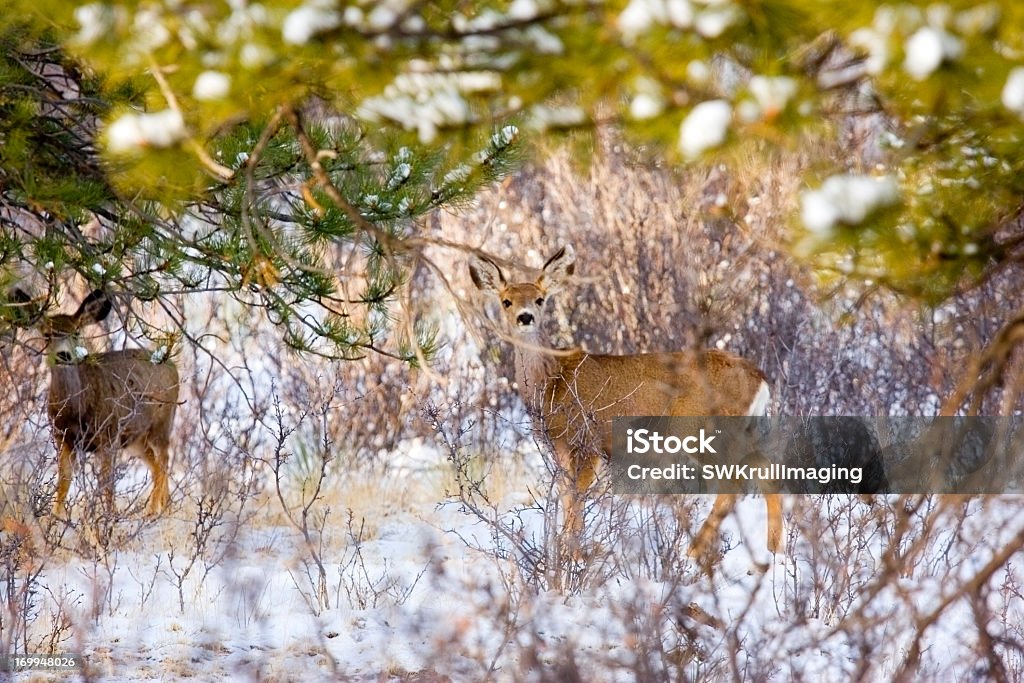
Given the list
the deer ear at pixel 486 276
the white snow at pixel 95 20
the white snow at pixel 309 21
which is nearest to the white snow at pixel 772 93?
the white snow at pixel 309 21

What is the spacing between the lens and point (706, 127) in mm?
2402

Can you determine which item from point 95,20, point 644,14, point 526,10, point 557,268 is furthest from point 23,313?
point 557,268

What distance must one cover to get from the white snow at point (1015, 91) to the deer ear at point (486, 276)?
6256 mm

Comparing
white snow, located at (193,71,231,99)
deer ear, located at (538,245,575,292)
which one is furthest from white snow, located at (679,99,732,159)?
deer ear, located at (538,245,575,292)

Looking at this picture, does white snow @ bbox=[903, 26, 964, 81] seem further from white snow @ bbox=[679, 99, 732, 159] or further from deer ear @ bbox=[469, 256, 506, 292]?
deer ear @ bbox=[469, 256, 506, 292]

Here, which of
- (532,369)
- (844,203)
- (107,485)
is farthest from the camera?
(532,369)

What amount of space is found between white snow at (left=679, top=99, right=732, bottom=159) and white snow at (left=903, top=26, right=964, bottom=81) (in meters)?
0.37

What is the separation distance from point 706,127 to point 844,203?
1.41 feet

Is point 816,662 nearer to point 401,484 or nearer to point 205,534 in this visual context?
point 205,534

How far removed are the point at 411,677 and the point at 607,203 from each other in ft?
21.0

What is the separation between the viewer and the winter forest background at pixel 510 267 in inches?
109

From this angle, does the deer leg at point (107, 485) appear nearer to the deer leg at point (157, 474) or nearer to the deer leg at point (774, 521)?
the deer leg at point (157, 474)

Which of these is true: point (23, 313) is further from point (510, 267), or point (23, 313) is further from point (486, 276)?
point (486, 276)

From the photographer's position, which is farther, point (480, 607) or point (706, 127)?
point (480, 607)
